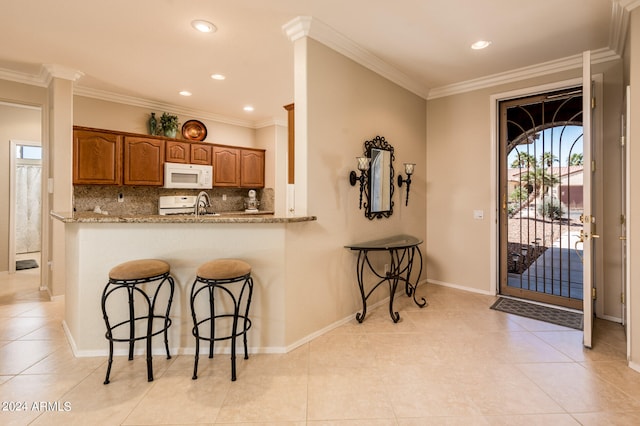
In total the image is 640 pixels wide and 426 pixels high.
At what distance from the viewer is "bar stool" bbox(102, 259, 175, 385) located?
2.15 m

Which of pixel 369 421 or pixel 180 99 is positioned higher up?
pixel 180 99

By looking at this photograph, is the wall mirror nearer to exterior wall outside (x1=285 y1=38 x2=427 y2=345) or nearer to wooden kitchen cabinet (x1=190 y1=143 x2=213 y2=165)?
exterior wall outside (x1=285 y1=38 x2=427 y2=345)

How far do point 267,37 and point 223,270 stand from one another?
2180mm

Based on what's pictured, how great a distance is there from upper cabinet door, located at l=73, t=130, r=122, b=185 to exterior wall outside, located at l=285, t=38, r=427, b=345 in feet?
10.3

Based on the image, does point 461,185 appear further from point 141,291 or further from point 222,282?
point 141,291

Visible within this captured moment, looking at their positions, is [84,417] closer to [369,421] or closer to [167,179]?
[369,421]

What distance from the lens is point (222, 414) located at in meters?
1.82

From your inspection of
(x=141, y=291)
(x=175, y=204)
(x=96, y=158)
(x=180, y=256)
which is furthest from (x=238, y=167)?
(x=141, y=291)

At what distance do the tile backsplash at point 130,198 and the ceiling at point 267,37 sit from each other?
1.47 m

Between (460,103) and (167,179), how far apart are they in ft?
14.4

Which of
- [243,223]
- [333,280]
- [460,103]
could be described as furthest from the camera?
[460,103]

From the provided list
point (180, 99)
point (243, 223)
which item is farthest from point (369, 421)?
A: point (180, 99)

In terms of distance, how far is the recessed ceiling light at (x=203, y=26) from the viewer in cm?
270

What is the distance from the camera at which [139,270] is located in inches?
85.8
